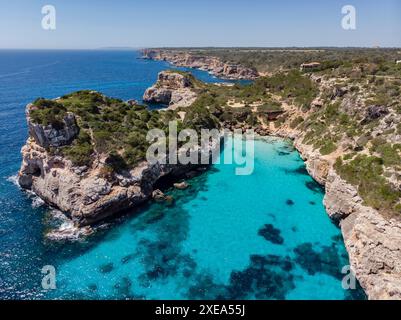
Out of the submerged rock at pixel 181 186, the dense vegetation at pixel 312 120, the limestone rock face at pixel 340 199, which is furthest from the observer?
the submerged rock at pixel 181 186

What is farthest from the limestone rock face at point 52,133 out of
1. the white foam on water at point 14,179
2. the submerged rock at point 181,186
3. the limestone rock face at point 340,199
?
the limestone rock face at point 340,199

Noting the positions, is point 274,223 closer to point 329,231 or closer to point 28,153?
point 329,231

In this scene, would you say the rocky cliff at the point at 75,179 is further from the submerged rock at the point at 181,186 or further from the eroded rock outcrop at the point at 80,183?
the submerged rock at the point at 181,186

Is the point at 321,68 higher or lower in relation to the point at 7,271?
higher

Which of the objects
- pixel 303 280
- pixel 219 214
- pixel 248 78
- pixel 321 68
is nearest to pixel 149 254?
pixel 219 214

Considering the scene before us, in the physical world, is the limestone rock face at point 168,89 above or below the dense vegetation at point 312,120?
above

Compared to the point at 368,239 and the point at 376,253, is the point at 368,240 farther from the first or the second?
the point at 376,253
